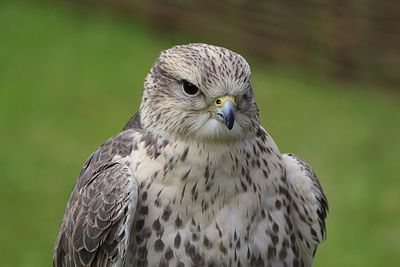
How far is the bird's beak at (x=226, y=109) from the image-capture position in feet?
13.1

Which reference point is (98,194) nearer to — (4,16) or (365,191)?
(365,191)

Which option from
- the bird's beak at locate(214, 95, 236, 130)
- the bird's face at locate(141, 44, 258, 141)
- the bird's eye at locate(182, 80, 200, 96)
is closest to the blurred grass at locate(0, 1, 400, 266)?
the bird's face at locate(141, 44, 258, 141)

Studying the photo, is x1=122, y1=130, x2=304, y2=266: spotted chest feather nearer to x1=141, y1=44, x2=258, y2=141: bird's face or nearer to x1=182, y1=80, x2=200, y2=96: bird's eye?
x1=141, y1=44, x2=258, y2=141: bird's face

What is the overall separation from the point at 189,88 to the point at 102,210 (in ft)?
2.18

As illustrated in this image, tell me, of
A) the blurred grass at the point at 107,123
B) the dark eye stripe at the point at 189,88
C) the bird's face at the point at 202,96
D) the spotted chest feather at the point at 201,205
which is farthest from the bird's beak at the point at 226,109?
the blurred grass at the point at 107,123

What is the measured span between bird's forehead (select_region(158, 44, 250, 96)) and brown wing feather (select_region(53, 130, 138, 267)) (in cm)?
42

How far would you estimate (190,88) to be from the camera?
416cm

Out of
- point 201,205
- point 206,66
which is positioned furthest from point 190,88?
point 201,205

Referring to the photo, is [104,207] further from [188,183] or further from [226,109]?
[226,109]

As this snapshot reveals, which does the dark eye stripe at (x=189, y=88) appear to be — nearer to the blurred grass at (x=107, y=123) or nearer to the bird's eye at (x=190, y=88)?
the bird's eye at (x=190, y=88)

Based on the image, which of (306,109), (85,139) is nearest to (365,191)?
(306,109)

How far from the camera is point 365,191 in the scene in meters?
8.77

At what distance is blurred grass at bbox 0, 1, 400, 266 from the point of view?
8242 millimetres

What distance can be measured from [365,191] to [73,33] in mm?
5180
